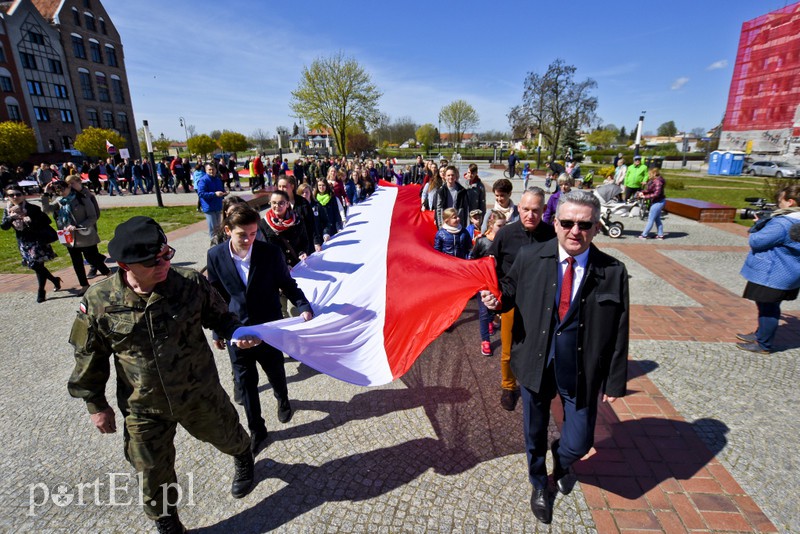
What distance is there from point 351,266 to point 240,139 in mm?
62599

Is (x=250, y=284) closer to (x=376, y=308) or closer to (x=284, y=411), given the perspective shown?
(x=376, y=308)

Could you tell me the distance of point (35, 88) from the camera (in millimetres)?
39594

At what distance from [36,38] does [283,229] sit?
54.5 meters

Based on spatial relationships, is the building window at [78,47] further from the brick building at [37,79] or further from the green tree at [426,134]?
the green tree at [426,134]

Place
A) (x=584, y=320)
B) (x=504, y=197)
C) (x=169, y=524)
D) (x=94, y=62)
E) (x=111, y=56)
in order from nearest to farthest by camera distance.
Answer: (x=584, y=320)
(x=169, y=524)
(x=504, y=197)
(x=94, y=62)
(x=111, y=56)

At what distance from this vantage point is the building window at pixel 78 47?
43812 millimetres

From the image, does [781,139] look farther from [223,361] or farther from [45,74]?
[45,74]

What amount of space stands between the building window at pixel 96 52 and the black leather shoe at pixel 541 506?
62.2 meters

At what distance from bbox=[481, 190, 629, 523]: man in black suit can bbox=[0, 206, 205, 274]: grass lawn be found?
1045 cm

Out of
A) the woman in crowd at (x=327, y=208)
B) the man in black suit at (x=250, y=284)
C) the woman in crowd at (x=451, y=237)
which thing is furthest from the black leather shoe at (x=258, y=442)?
the woman in crowd at (x=327, y=208)

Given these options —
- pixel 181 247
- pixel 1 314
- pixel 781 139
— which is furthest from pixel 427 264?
pixel 781 139

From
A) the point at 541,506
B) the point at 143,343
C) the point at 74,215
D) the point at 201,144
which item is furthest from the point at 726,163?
the point at 201,144

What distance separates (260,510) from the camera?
2.90 metres

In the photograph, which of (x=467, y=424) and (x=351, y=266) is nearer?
(x=467, y=424)
